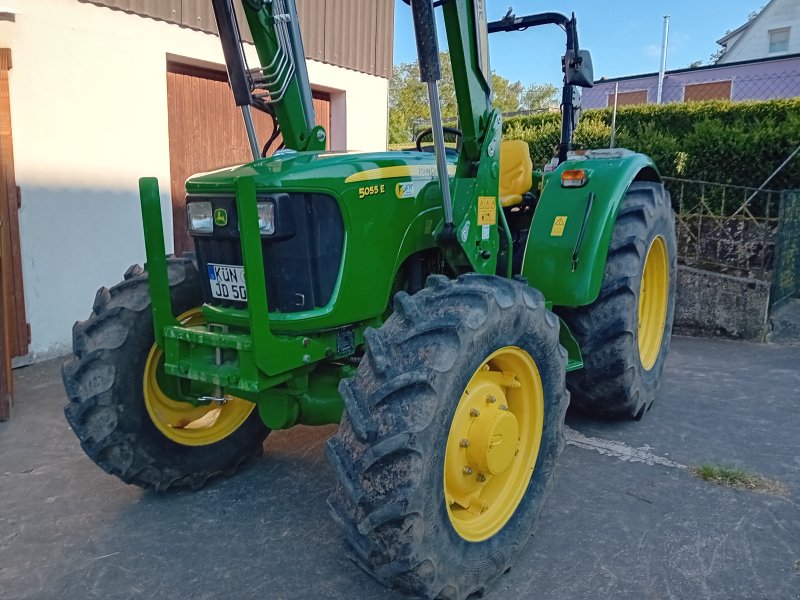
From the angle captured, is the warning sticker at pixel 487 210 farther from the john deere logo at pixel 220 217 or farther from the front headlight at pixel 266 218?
the john deere logo at pixel 220 217

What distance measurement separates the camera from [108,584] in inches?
103

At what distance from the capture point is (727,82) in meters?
18.8

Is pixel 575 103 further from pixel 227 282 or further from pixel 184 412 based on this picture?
pixel 184 412

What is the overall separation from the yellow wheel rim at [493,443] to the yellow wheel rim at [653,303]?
197cm

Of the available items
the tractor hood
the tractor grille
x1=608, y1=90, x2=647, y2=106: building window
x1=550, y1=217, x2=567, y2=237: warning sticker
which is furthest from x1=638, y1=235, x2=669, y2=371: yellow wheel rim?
x1=608, y1=90, x2=647, y2=106: building window

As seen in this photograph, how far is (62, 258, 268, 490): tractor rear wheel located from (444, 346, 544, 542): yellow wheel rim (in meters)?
1.38

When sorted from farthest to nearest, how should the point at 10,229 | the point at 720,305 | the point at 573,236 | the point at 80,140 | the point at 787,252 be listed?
the point at 787,252, the point at 720,305, the point at 80,140, the point at 10,229, the point at 573,236

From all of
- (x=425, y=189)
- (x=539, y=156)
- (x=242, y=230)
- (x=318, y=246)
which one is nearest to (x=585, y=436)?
(x=425, y=189)

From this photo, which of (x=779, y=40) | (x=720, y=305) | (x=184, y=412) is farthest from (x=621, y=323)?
(x=779, y=40)

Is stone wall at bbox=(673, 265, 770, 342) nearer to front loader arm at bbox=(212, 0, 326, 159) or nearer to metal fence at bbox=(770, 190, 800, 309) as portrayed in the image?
metal fence at bbox=(770, 190, 800, 309)

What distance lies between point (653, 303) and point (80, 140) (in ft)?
15.1

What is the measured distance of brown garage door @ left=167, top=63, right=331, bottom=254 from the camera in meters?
6.46

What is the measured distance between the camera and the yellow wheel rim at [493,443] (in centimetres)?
252

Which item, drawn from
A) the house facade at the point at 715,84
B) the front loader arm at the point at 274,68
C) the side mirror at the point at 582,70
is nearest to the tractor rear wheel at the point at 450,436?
the front loader arm at the point at 274,68
